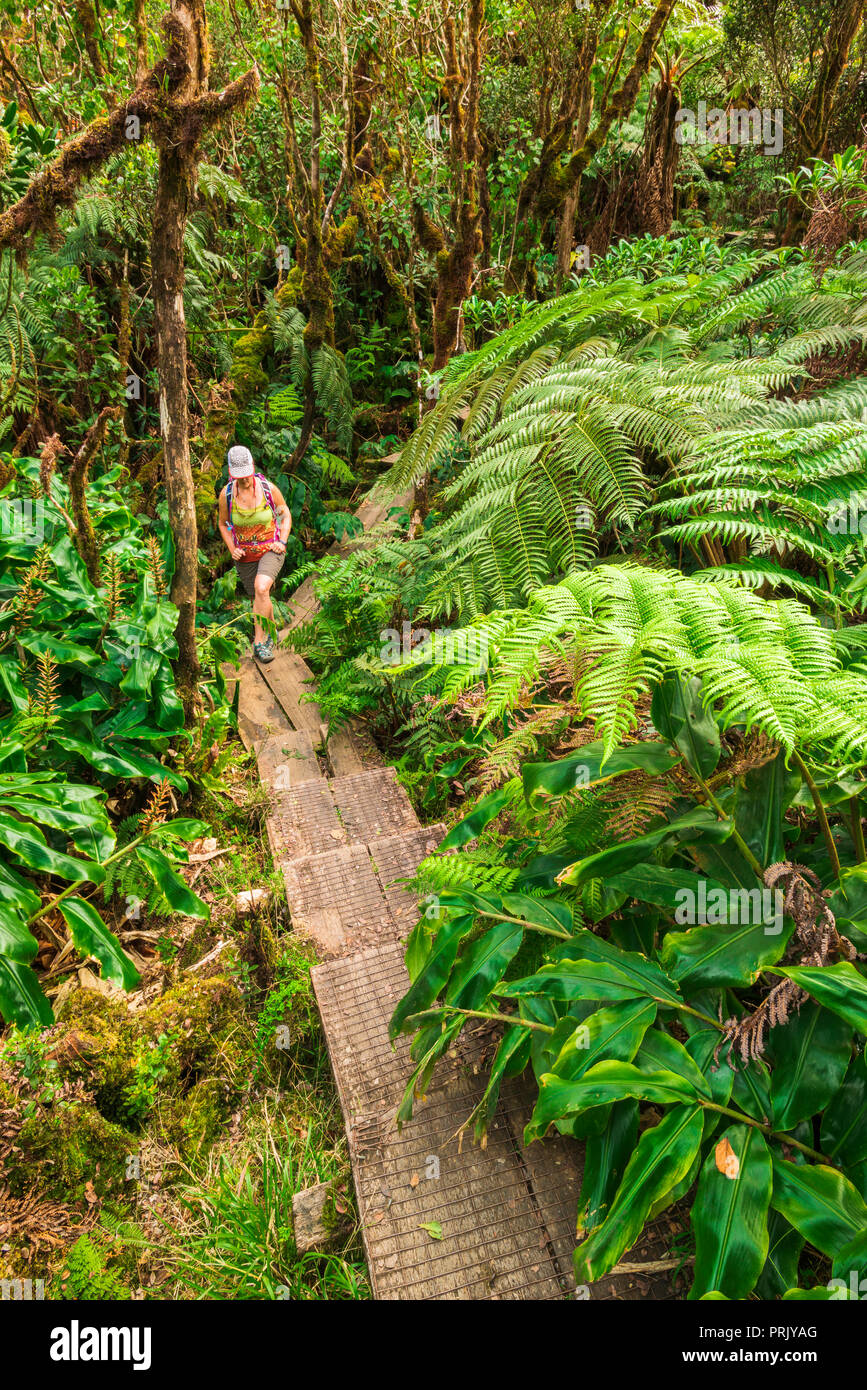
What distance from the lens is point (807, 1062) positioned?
152cm

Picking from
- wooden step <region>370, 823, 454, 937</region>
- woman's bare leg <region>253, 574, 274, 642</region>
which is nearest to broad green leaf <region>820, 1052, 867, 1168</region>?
wooden step <region>370, 823, 454, 937</region>

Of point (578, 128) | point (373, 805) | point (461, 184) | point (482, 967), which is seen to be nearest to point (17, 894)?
point (482, 967)

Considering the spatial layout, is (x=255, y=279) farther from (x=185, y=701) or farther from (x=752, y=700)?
(x=752, y=700)

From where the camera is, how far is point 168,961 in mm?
3174

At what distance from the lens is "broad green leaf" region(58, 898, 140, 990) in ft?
8.00

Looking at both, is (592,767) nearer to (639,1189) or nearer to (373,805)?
(639,1189)

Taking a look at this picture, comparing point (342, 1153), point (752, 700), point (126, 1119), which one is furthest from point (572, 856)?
point (126, 1119)

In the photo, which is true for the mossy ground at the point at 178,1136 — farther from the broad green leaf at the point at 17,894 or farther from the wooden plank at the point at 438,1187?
the broad green leaf at the point at 17,894

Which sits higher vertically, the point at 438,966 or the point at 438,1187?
the point at 438,966

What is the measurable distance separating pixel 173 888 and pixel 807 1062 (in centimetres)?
214

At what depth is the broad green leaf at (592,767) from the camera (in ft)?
6.10

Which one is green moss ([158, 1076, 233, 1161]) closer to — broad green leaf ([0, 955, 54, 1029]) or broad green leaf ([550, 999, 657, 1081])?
broad green leaf ([0, 955, 54, 1029])

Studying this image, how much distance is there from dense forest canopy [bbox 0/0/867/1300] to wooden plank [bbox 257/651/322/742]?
0.20 meters

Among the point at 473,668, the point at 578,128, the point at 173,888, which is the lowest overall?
the point at 173,888
